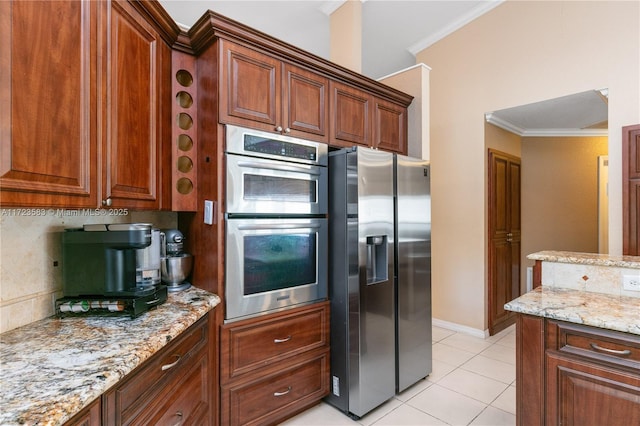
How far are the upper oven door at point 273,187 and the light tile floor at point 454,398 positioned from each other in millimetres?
1396

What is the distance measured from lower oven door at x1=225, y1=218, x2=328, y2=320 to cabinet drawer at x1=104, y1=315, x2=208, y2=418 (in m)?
0.33

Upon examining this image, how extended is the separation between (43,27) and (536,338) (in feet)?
7.98

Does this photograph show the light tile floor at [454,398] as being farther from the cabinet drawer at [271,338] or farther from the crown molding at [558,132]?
the crown molding at [558,132]

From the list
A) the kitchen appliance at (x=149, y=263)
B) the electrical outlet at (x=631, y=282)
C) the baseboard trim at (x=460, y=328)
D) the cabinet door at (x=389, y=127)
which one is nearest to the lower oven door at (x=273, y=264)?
the kitchen appliance at (x=149, y=263)

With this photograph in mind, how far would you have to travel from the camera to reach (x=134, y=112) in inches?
61.1

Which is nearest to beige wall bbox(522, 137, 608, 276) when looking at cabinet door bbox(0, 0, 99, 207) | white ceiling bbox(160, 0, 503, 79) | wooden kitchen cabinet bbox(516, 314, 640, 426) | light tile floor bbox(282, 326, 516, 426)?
white ceiling bbox(160, 0, 503, 79)

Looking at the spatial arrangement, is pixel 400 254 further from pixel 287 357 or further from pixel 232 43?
pixel 232 43

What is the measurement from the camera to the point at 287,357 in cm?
205

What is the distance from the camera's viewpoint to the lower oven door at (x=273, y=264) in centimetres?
183

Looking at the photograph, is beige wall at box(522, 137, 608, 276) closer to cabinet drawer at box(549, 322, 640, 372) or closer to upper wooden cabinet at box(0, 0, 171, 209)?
cabinet drawer at box(549, 322, 640, 372)

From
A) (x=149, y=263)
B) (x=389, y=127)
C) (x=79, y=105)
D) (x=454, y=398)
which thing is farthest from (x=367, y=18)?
(x=454, y=398)

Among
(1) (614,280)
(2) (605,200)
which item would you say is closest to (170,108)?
(1) (614,280)

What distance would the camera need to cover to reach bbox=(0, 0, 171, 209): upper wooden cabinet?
3.36 feet

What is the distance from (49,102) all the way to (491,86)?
152 inches
